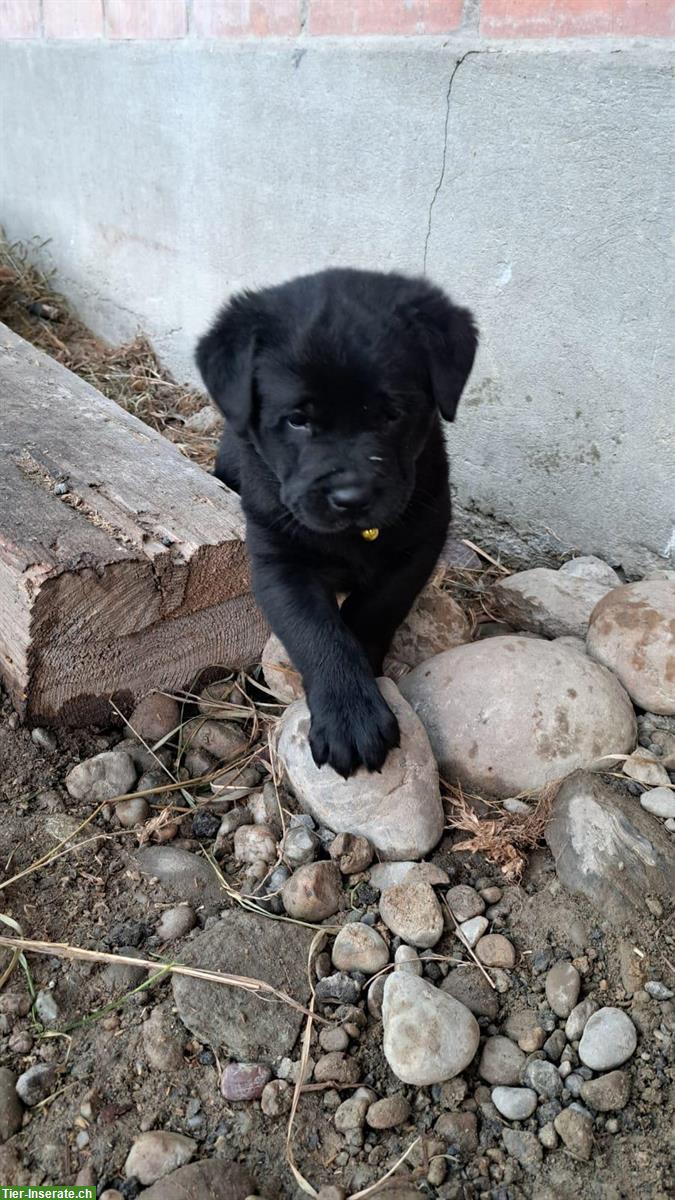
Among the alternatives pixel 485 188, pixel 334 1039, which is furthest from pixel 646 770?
pixel 485 188

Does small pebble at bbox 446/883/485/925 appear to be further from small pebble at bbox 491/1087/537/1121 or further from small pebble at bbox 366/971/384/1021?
small pebble at bbox 491/1087/537/1121

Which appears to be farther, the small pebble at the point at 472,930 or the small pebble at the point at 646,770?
the small pebble at the point at 646,770

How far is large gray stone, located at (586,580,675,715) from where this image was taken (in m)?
2.69

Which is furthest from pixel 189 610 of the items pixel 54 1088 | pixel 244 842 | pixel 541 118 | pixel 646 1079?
pixel 541 118

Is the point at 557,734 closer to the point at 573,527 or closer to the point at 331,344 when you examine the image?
the point at 331,344

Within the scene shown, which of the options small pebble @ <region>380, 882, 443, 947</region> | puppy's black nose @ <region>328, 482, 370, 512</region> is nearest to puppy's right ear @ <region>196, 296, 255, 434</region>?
puppy's black nose @ <region>328, 482, 370, 512</region>

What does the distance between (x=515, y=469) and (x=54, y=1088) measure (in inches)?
108

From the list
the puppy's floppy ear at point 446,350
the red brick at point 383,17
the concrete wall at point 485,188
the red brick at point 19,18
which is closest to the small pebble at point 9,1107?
the puppy's floppy ear at point 446,350

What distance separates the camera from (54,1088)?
5.94 ft

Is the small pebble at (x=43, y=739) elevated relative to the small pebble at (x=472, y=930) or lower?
lower

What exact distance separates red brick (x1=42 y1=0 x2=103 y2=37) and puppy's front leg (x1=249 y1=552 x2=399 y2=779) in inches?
158

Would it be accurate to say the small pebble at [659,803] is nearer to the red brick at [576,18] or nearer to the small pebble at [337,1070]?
the small pebble at [337,1070]

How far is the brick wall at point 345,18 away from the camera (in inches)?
117

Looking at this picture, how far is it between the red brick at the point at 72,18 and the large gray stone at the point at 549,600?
4.06 m
